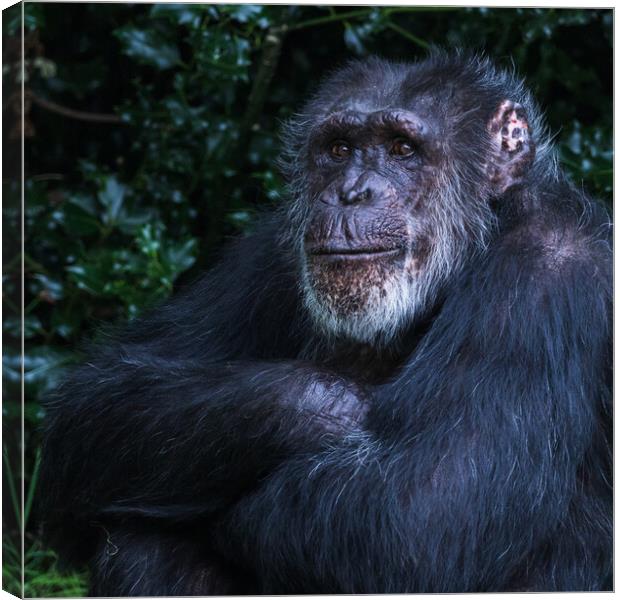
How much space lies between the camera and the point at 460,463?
4109mm

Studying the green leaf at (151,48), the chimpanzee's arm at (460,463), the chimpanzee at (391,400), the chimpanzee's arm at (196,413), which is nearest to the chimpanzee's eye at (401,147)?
the chimpanzee at (391,400)

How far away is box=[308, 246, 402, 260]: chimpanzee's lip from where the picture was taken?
14.6 feet

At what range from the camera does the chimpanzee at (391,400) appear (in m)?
4.15

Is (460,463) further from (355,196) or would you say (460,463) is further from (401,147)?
(401,147)

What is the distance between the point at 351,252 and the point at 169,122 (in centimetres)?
291

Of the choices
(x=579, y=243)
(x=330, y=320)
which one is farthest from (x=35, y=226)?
(x=579, y=243)

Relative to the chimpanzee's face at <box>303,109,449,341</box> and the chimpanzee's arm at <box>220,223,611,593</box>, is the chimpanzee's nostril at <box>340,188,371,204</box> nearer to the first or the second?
the chimpanzee's face at <box>303,109,449,341</box>

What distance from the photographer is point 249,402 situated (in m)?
4.36

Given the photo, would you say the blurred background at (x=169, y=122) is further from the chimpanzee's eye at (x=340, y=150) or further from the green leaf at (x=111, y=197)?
the chimpanzee's eye at (x=340, y=150)

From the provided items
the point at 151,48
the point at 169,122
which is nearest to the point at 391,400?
the point at 151,48

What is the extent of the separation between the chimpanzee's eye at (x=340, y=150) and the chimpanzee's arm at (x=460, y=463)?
743mm

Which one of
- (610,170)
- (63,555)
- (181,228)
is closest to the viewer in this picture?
(63,555)

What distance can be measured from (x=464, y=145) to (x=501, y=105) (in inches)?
8.6

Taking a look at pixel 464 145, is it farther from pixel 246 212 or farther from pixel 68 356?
pixel 68 356
